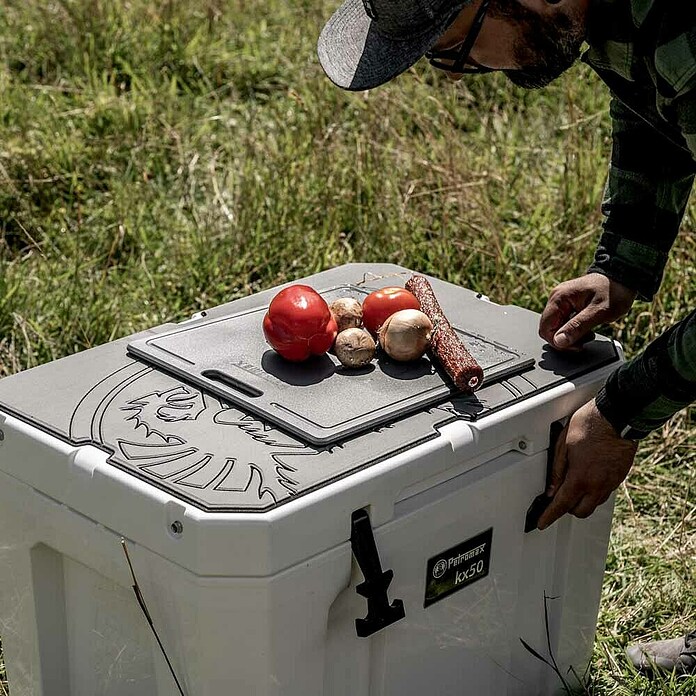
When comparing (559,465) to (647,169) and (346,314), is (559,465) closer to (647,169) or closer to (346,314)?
(346,314)

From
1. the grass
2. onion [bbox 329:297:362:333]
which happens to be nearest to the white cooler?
onion [bbox 329:297:362:333]

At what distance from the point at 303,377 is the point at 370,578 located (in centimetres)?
40

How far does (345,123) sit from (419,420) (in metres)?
2.81

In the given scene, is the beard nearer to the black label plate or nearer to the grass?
the black label plate

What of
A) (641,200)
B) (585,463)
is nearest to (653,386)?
(585,463)

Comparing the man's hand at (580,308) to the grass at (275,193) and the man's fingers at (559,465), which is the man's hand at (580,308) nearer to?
the man's fingers at (559,465)

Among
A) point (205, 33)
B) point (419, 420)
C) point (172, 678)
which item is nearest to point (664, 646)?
point (419, 420)

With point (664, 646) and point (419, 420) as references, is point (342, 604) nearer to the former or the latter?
point (419, 420)

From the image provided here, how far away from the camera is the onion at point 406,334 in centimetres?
215

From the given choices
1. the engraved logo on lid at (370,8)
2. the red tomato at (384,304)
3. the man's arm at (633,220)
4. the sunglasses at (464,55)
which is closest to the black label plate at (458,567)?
the red tomato at (384,304)

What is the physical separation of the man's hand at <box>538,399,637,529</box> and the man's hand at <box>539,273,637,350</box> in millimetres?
172

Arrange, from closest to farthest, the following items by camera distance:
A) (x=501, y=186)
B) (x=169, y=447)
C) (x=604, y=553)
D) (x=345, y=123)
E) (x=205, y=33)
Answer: (x=169, y=447), (x=604, y=553), (x=501, y=186), (x=345, y=123), (x=205, y=33)

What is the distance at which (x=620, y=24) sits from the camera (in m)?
2.07

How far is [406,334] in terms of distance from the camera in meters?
2.15
